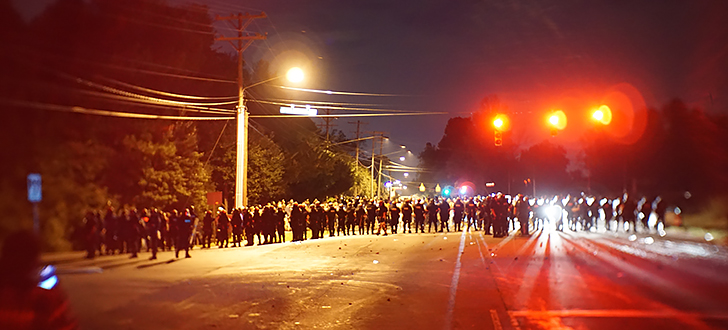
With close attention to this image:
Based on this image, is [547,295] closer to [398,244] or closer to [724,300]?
Answer: [724,300]

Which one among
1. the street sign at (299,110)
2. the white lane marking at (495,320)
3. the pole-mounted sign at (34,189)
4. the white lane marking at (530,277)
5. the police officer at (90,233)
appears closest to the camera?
the pole-mounted sign at (34,189)

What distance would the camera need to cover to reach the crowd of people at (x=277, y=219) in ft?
60.7

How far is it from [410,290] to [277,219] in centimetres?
1482

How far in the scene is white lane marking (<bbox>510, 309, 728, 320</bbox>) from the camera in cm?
902

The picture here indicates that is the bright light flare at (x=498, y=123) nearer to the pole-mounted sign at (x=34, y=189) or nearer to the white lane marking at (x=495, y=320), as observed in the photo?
the white lane marking at (x=495, y=320)

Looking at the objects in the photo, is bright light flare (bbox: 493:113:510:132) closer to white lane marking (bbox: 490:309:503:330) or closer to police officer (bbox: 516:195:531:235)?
police officer (bbox: 516:195:531:235)

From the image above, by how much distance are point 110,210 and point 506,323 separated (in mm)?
12821

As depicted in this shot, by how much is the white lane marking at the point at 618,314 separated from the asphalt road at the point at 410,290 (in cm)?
2

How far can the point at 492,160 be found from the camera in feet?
301

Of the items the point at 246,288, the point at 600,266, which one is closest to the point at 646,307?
the point at 600,266

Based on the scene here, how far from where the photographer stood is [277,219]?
26.0m

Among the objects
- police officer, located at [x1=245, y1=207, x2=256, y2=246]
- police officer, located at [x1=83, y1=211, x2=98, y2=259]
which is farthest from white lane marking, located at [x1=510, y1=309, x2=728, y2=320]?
police officer, located at [x1=245, y1=207, x2=256, y2=246]

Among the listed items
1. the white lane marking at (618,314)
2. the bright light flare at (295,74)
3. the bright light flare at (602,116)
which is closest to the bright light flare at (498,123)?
Answer: the bright light flare at (602,116)

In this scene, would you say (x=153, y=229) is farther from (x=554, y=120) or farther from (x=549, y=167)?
(x=549, y=167)
